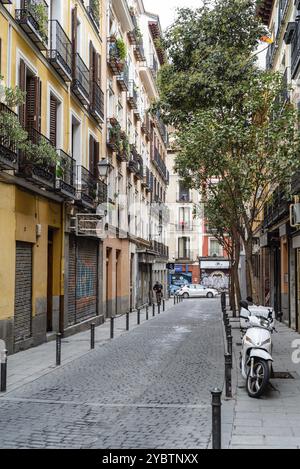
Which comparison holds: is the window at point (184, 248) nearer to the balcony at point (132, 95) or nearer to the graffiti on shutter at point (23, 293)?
the balcony at point (132, 95)

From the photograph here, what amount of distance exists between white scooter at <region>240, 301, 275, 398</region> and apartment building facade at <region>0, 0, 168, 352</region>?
573cm

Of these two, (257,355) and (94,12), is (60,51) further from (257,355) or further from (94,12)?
(257,355)

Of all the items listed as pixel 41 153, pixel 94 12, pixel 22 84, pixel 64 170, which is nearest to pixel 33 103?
pixel 22 84

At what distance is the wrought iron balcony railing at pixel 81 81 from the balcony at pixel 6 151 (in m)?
6.99

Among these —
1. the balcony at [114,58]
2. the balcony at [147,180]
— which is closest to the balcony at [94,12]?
the balcony at [114,58]

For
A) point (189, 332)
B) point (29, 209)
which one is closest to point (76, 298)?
point (189, 332)

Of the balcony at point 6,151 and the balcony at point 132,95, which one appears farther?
the balcony at point 132,95

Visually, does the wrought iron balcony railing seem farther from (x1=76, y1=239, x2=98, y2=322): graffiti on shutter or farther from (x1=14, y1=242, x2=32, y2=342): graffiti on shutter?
(x1=14, y1=242, x2=32, y2=342): graffiti on shutter

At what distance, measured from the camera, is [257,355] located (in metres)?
9.24

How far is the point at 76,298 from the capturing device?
65.2 ft

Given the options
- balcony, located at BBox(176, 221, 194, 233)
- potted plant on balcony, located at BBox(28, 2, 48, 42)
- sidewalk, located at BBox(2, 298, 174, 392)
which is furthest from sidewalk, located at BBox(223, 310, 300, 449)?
balcony, located at BBox(176, 221, 194, 233)

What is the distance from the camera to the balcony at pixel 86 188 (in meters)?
18.8

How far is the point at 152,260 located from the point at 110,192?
15.5m
